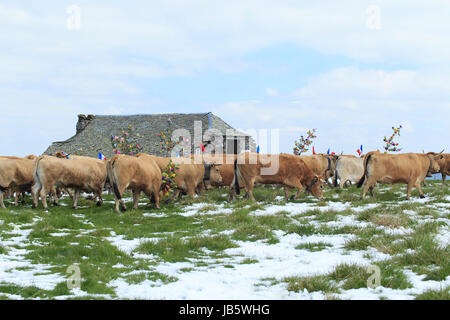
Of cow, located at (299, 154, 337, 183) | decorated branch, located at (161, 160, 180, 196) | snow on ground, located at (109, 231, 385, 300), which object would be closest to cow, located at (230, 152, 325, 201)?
decorated branch, located at (161, 160, 180, 196)

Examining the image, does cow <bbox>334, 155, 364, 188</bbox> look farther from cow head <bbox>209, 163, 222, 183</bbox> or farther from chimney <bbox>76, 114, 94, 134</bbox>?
chimney <bbox>76, 114, 94, 134</bbox>

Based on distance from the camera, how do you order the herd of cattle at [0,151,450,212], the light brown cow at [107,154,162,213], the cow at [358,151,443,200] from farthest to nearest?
the cow at [358,151,443,200] → the herd of cattle at [0,151,450,212] → the light brown cow at [107,154,162,213]

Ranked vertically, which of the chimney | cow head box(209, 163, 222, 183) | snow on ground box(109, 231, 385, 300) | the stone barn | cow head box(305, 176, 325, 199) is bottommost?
snow on ground box(109, 231, 385, 300)

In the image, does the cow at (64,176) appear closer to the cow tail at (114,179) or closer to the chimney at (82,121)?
the cow tail at (114,179)

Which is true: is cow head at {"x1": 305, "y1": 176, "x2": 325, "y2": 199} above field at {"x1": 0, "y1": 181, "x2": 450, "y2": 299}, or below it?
above

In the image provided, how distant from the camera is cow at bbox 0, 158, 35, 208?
14930mm

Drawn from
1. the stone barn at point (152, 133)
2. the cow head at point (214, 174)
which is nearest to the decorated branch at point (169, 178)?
the cow head at point (214, 174)

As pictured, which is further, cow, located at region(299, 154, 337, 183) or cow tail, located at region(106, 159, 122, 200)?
cow, located at region(299, 154, 337, 183)

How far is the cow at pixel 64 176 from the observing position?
14.4 m

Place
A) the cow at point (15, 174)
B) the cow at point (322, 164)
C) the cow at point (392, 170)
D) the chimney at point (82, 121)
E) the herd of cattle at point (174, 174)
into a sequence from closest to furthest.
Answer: the herd of cattle at point (174, 174)
the cow at point (392, 170)
the cow at point (15, 174)
the cow at point (322, 164)
the chimney at point (82, 121)

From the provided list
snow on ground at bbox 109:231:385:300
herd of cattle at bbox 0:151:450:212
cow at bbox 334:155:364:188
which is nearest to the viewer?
snow on ground at bbox 109:231:385:300
